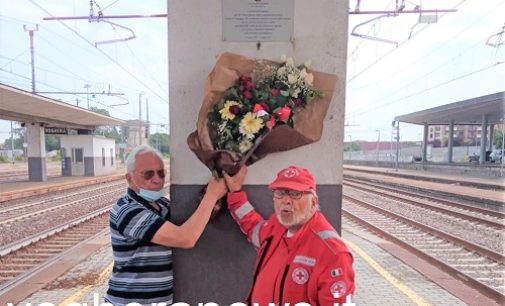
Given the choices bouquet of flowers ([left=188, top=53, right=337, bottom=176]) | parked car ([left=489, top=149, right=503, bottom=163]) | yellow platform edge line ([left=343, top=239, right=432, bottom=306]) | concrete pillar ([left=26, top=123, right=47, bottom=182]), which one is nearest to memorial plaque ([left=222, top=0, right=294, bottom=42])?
bouquet of flowers ([left=188, top=53, right=337, bottom=176])

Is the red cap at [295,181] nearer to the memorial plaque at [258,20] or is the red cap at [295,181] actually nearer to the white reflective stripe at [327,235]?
the white reflective stripe at [327,235]

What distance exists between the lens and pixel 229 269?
2514 millimetres

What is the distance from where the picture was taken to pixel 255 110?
204cm

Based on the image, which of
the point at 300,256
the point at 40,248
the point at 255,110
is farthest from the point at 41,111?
the point at 300,256

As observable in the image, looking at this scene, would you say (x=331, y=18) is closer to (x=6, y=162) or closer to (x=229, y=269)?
(x=229, y=269)

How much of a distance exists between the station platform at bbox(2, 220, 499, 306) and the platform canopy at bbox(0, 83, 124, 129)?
1033 cm

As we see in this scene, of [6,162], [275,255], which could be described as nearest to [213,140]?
[275,255]

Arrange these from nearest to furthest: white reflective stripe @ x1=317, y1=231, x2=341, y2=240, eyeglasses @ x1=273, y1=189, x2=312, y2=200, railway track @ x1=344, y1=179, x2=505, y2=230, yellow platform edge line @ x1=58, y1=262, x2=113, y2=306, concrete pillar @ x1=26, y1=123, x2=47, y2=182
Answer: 1. white reflective stripe @ x1=317, y1=231, x2=341, y2=240
2. eyeglasses @ x1=273, y1=189, x2=312, y2=200
3. yellow platform edge line @ x1=58, y1=262, x2=113, y2=306
4. railway track @ x1=344, y1=179, x2=505, y2=230
5. concrete pillar @ x1=26, y1=123, x2=47, y2=182

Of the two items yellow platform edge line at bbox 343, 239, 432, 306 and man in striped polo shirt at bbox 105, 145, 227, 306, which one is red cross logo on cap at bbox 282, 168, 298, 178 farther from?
yellow platform edge line at bbox 343, 239, 432, 306

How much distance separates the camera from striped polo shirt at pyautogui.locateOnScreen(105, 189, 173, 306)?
2.04 metres

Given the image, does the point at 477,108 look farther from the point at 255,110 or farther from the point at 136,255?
the point at 136,255

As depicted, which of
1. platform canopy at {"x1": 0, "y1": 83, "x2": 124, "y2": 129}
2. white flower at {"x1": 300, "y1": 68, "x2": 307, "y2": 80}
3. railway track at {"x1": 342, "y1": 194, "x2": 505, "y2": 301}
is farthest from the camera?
platform canopy at {"x1": 0, "y1": 83, "x2": 124, "y2": 129}

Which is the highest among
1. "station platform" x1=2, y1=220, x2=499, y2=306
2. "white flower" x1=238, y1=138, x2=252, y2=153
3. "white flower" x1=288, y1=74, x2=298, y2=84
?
"white flower" x1=288, y1=74, x2=298, y2=84

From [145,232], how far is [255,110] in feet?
2.89
